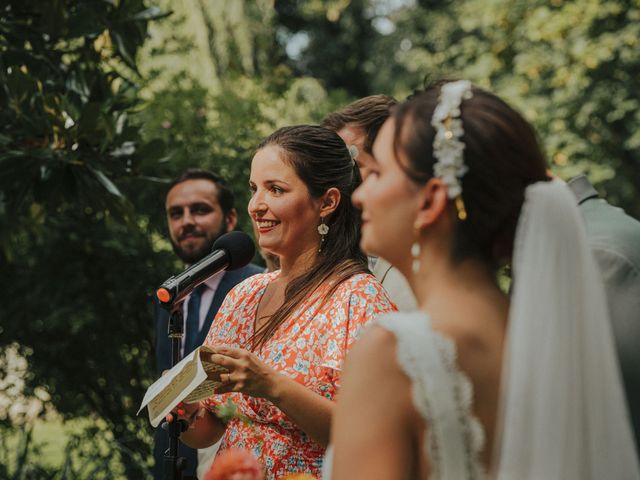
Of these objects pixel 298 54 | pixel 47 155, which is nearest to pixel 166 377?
pixel 47 155

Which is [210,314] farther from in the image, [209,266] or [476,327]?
[476,327]

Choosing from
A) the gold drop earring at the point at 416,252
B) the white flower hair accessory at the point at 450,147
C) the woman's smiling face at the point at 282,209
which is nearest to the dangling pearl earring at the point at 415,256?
the gold drop earring at the point at 416,252

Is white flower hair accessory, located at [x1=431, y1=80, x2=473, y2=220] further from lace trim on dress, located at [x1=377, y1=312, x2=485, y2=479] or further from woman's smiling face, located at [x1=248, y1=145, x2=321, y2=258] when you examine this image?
woman's smiling face, located at [x1=248, y1=145, x2=321, y2=258]

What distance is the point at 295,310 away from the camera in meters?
3.02

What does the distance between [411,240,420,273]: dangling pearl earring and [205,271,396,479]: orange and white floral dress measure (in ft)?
3.07

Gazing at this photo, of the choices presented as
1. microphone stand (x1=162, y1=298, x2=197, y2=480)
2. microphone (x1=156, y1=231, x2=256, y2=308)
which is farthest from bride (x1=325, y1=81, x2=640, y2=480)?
microphone stand (x1=162, y1=298, x2=197, y2=480)

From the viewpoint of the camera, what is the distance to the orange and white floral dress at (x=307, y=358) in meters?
2.80

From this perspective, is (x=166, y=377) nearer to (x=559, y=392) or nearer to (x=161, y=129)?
(x=559, y=392)

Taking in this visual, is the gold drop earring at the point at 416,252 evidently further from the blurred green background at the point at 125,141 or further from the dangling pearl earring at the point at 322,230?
the dangling pearl earring at the point at 322,230

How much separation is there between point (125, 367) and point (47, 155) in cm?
331

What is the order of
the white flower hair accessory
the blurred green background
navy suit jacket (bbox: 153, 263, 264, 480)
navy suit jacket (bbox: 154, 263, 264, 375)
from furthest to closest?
1. navy suit jacket (bbox: 154, 263, 264, 375)
2. the blurred green background
3. navy suit jacket (bbox: 153, 263, 264, 480)
4. the white flower hair accessory

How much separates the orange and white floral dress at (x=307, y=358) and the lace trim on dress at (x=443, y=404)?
107 centimetres

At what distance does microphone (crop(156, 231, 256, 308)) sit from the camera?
108 inches

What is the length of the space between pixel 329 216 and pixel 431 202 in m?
1.38
